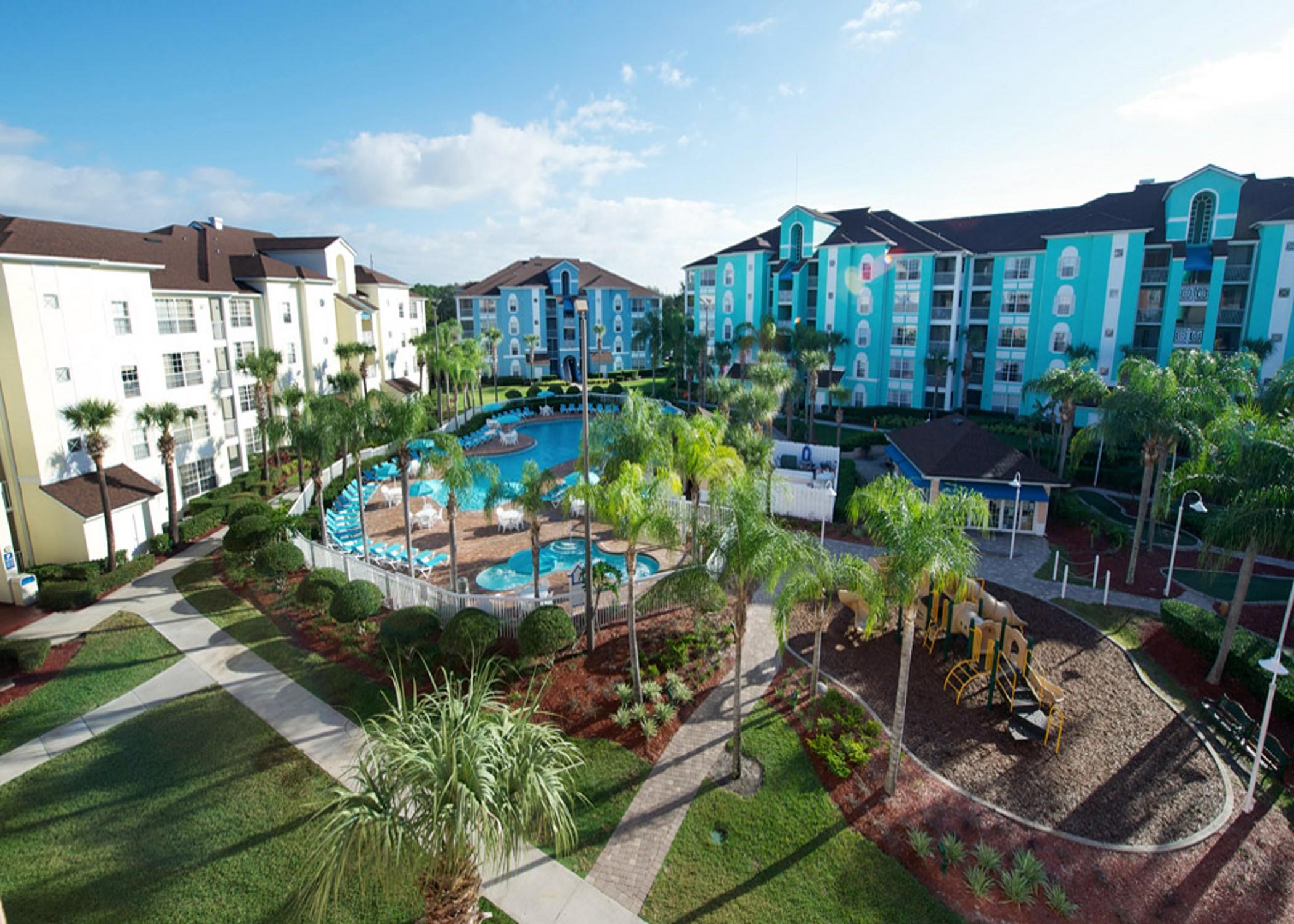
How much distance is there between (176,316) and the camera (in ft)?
102

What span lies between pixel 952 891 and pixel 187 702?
637 inches

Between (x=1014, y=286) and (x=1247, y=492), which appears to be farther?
(x=1014, y=286)

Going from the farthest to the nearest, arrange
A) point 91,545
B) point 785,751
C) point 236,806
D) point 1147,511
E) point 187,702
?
point 1147,511, point 91,545, point 187,702, point 785,751, point 236,806

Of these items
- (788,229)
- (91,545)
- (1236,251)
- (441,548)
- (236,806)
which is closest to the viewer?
(236,806)

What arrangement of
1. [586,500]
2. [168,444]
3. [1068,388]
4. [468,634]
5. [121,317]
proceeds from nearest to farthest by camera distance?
[586,500] < [468,634] < [168,444] < [121,317] < [1068,388]

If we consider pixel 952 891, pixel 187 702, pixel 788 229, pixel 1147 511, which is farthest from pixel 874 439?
pixel 187 702

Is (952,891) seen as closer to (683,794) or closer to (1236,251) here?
(683,794)

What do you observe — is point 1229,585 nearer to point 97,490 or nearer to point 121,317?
point 97,490

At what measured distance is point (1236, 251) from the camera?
39844 mm

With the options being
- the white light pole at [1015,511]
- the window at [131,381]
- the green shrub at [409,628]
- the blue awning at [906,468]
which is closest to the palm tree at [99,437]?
the window at [131,381]

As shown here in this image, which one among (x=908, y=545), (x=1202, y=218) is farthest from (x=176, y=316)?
(x=1202, y=218)

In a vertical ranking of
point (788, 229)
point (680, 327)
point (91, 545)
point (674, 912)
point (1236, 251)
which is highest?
point (788, 229)

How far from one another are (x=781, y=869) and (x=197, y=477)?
104 feet

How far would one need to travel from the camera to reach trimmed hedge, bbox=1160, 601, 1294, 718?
46.9 feet
